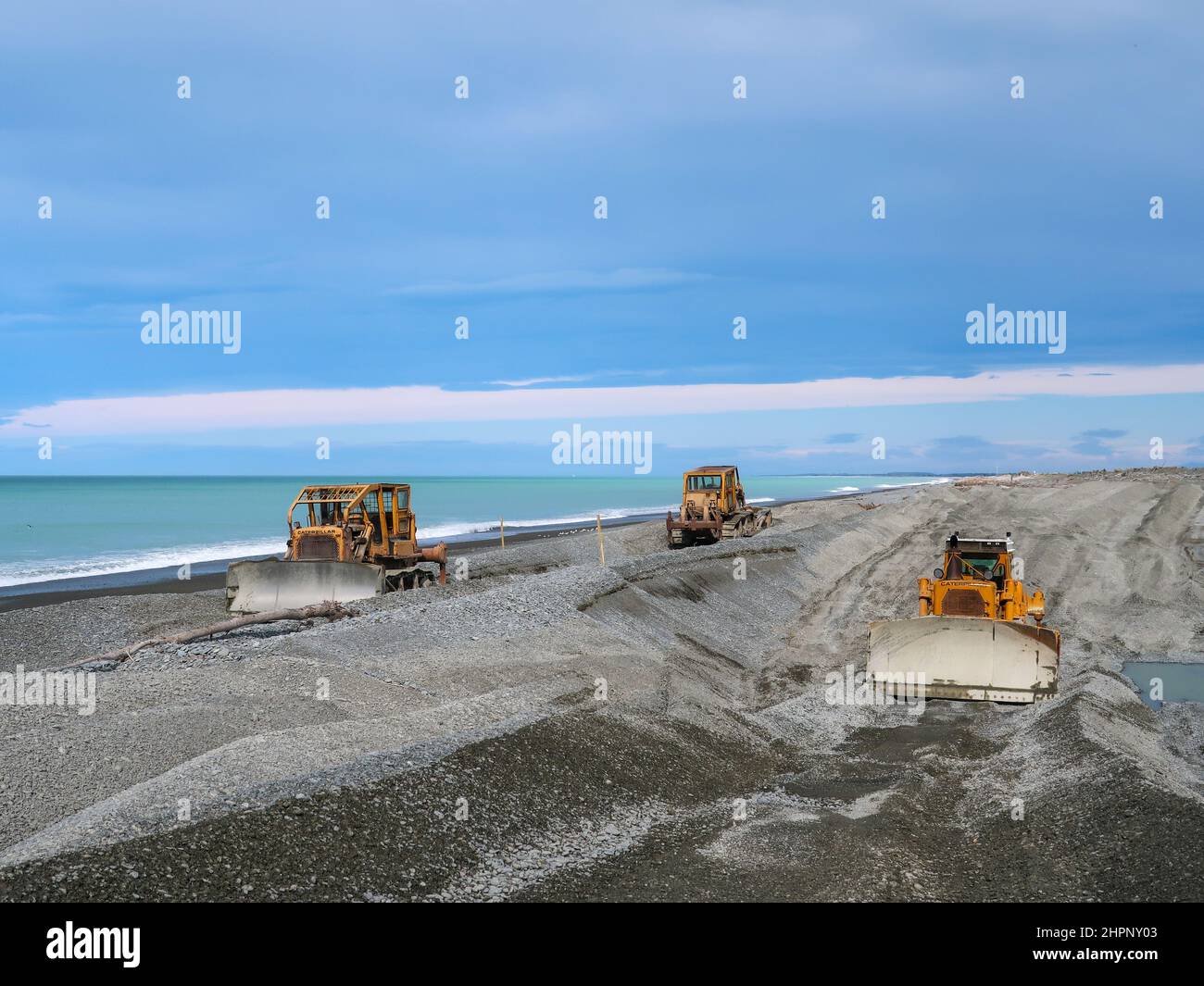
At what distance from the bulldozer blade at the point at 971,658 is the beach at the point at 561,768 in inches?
14.8

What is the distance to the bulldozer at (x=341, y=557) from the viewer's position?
21.9m

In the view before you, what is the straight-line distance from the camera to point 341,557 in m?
22.8

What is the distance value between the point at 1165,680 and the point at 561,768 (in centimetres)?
1329

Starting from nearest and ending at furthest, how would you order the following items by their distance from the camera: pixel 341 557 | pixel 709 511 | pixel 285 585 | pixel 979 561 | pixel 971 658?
pixel 971 658, pixel 979 561, pixel 285 585, pixel 341 557, pixel 709 511

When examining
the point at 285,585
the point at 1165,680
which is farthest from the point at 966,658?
the point at 285,585

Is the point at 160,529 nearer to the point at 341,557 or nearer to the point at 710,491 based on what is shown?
the point at 710,491

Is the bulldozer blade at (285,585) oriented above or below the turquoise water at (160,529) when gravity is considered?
above

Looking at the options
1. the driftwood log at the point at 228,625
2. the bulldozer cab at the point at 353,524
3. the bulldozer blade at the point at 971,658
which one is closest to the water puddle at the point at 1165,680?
the bulldozer blade at the point at 971,658

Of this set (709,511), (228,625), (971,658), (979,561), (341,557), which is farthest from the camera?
(709,511)

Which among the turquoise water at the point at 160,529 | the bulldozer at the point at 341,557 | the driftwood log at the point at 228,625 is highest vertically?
the bulldozer at the point at 341,557

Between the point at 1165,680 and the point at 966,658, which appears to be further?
the point at 1165,680

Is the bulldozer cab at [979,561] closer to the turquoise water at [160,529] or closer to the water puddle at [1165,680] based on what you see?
the water puddle at [1165,680]

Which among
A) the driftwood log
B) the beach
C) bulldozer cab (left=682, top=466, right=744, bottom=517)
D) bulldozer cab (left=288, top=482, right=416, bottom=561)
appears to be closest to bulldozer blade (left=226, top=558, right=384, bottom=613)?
bulldozer cab (left=288, top=482, right=416, bottom=561)
